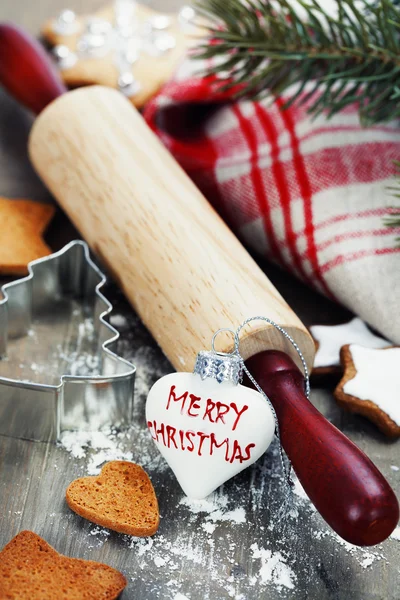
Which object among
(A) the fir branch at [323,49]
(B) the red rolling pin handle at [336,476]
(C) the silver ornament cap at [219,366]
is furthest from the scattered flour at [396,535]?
(A) the fir branch at [323,49]

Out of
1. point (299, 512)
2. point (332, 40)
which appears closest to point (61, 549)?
point (299, 512)

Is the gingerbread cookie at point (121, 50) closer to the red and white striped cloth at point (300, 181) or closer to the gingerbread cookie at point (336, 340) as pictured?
the red and white striped cloth at point (300, 181)

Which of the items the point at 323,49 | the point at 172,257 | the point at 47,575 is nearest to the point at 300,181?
the point at 323,49

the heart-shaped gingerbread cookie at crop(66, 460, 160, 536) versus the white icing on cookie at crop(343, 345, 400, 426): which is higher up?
the white icing on cookie at crop(343, 345, 400, 426)

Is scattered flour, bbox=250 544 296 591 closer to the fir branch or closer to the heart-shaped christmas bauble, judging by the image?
the heart-shaped christmas bauble

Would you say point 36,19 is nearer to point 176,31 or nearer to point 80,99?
point 176,31

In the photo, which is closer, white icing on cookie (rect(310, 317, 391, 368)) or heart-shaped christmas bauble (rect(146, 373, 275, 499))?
heart-shaped christmas bauble (rect(146, 373, 275, 499))

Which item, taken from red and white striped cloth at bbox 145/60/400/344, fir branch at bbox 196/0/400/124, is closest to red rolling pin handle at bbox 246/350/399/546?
red and white striped cloth at bbox 145/60/400/344
